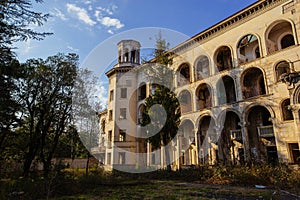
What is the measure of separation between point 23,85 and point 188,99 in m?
18.1

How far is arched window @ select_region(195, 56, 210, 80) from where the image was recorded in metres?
25.4

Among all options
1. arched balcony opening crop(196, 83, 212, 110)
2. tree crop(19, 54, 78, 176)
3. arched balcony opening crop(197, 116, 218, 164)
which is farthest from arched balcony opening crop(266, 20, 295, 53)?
tree crop(19, 54, 78, 176)

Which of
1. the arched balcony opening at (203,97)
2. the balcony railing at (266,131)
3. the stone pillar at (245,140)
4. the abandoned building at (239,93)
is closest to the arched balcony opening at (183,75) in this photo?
the abandoned building at (239,93)

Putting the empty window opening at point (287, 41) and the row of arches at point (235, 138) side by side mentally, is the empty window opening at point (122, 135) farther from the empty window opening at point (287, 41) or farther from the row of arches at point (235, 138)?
the empty window opening at point (287, 41)

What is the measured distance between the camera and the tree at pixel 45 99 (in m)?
18.2

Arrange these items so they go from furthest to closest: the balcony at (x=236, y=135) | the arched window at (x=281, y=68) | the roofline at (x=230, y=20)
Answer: the balcony at (x=236, y=135) < the roofline at (x=230, y=20) < the arched window at (x=281, y=68)

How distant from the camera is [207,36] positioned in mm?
24500

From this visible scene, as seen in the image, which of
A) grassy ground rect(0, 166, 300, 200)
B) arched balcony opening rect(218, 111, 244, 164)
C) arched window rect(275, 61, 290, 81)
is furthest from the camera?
arched balcony opening rect(218, 111, 244, 164)

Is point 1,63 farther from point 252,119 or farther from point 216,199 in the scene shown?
point 252,119

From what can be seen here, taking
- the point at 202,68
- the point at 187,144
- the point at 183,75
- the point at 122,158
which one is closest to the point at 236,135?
the point at 187,144

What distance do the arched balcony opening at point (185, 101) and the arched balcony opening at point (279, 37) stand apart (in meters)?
10.3

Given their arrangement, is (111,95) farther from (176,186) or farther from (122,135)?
(176,186)

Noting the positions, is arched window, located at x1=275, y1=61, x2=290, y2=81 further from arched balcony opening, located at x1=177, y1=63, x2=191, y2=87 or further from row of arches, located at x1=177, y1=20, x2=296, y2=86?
arched balcony opening, located at x1=177, y1=63, x2=191, y2=87

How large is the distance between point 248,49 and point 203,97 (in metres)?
7.06
